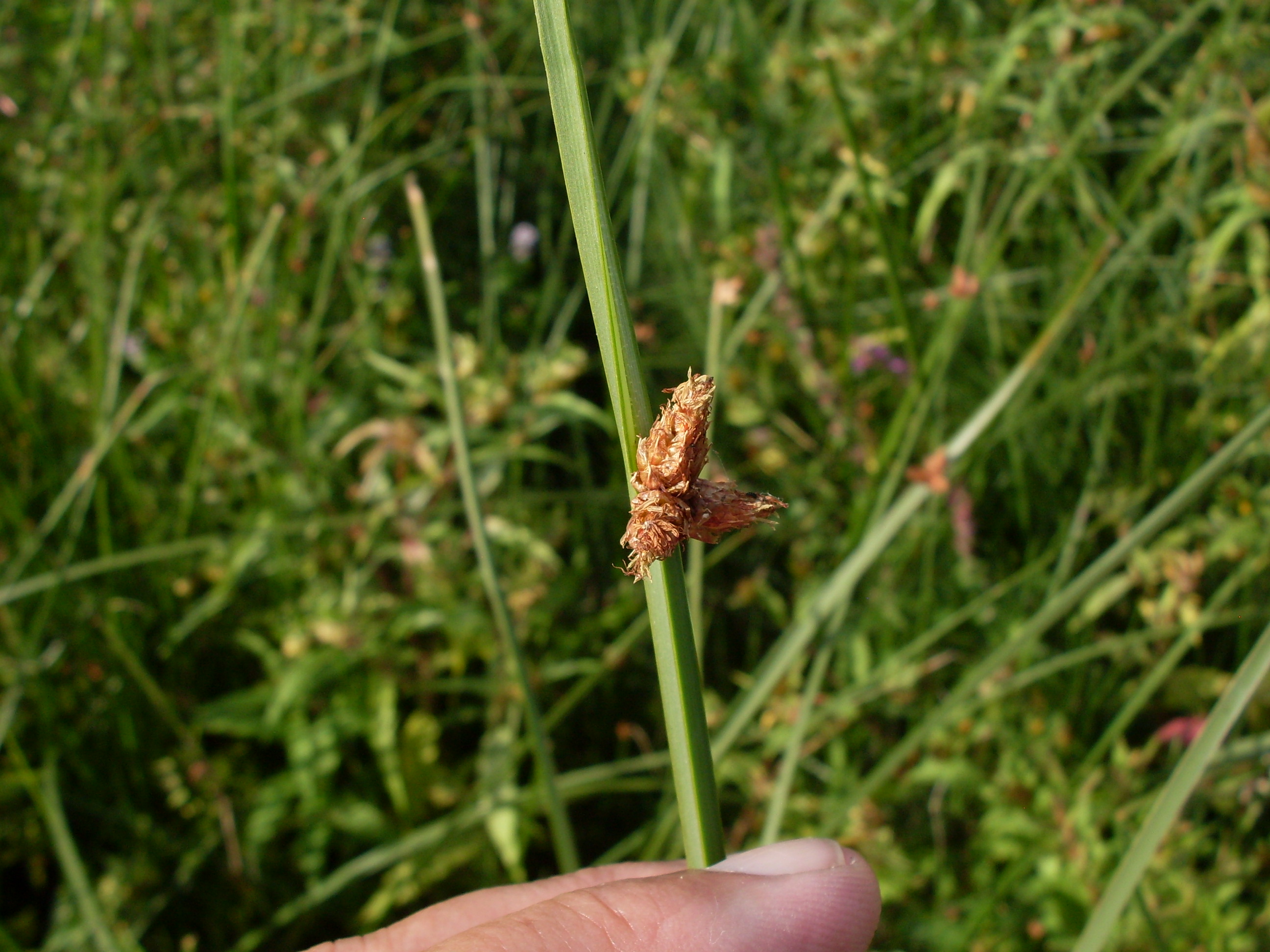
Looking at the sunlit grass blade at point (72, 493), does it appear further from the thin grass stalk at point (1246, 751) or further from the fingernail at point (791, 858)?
the thin grass stalk at point (1246, 751)

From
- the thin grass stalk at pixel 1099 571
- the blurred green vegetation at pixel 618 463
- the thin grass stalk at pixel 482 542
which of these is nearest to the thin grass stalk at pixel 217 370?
the blurred green vegetation at pixel 618 463

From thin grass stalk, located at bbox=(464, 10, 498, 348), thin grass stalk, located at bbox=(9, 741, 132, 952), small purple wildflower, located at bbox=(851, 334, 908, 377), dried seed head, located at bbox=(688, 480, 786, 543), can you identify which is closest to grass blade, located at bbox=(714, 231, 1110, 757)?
dried seed head, located at bbox=(688, 480, 786, 543)

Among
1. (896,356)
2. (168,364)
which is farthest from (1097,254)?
(168,364)

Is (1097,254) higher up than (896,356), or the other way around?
(1097,254)

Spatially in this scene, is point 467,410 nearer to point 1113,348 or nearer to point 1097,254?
point 1097,254

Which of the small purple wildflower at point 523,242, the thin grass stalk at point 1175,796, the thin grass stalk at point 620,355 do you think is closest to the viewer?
the thin grass stalk at point 620,355

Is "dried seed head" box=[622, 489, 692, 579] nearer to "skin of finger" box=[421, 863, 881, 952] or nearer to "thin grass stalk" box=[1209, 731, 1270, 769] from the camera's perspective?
"skin of finger" box=[421, 863, 881, 952]

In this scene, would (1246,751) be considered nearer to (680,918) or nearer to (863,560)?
(863,560)
